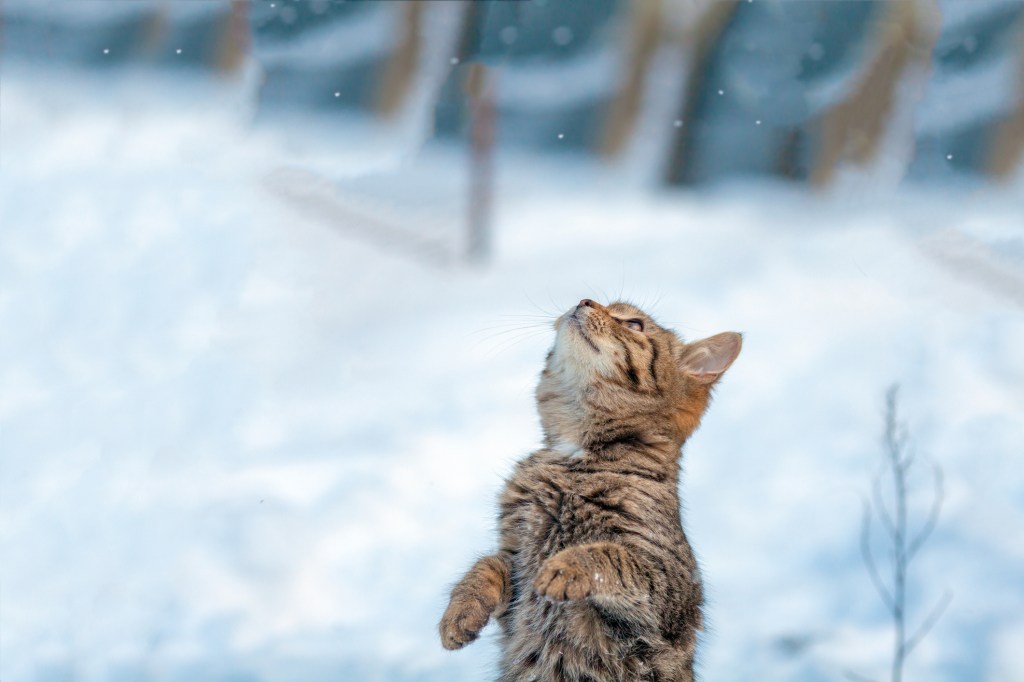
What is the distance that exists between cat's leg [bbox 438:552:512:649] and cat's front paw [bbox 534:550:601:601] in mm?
288

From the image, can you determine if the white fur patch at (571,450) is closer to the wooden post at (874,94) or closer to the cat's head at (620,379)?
the cat's head at (620,379)

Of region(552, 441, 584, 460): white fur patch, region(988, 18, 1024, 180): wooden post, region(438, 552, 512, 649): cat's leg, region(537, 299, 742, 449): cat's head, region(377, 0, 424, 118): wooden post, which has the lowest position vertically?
region(438, 552, 512, 649): cat's leg

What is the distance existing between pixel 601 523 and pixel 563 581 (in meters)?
0.42

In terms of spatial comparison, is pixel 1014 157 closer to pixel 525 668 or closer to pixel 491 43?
pixel 491 43

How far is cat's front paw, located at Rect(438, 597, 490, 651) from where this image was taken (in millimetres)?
3039

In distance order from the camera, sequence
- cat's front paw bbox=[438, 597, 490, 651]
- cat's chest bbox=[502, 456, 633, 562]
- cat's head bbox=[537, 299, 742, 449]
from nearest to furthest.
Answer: cat's front paw bbox=[438, 597, 490, 651] → cat's chest bbox=[502, 456, 633, 562] → cat's head bbox=[537, 299, 742, 449]

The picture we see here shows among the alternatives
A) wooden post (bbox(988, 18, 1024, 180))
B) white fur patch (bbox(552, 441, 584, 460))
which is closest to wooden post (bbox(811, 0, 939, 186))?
wooden post (bbox(988, 18, 1024, 180))

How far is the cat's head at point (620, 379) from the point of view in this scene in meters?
3.47

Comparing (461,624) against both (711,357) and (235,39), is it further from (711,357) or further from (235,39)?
(235,39)

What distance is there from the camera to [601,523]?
10.7 ft

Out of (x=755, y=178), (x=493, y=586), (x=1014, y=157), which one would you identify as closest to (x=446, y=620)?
(x=493, y=586)

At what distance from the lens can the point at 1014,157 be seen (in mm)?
5004

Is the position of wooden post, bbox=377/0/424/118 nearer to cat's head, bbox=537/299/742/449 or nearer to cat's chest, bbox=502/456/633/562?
cat's head, bbox=537/299/742/449

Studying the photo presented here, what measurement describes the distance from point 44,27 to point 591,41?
2823 mm
